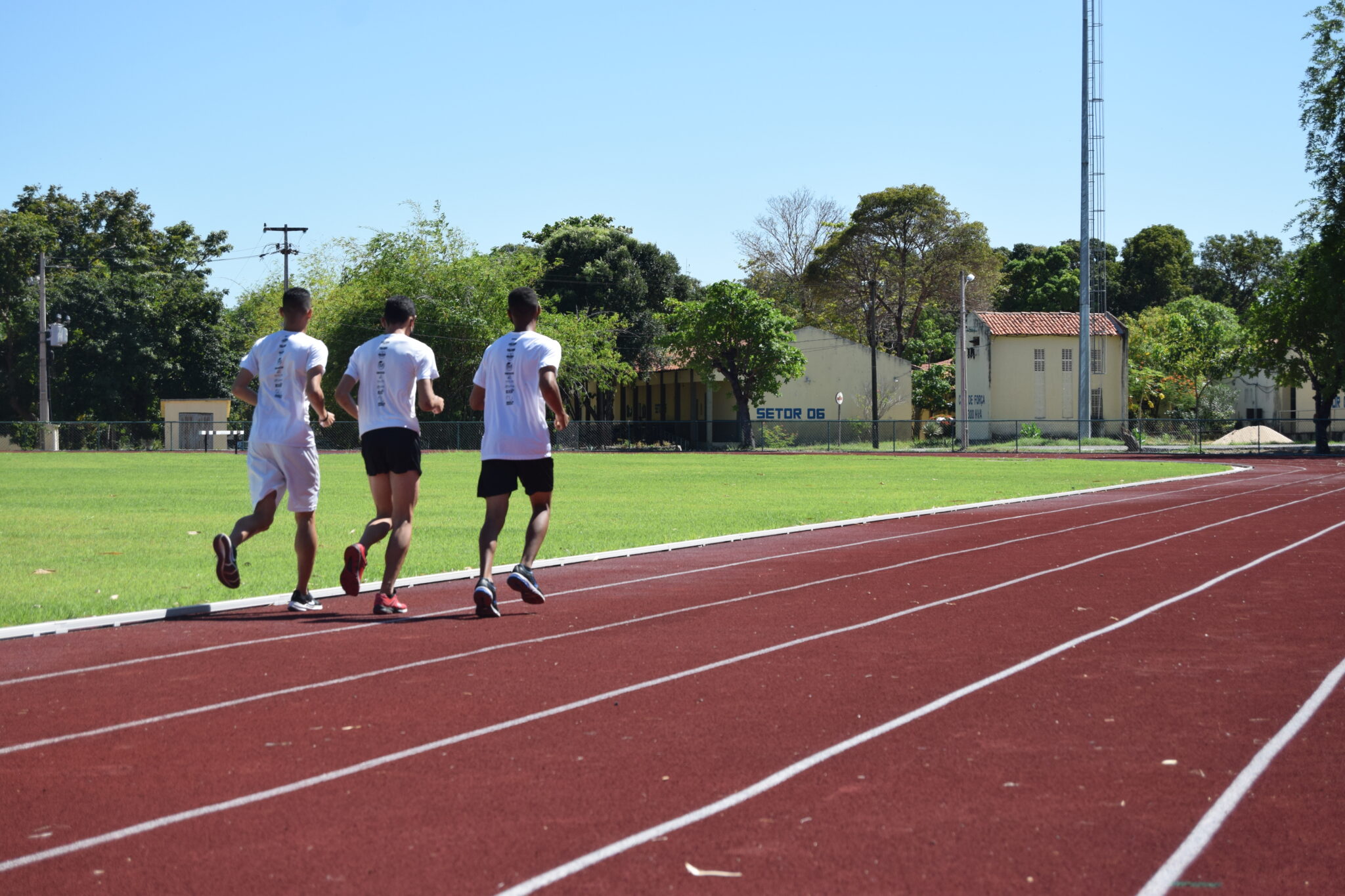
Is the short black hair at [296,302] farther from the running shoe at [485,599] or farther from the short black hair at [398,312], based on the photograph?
the running shoe at [485,599]

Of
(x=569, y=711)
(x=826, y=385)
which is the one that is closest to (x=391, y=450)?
(x=569, y=711)

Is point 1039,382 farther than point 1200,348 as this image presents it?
No

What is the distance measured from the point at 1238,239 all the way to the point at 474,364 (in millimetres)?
76090

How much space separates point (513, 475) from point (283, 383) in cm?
165

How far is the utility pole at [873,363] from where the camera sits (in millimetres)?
63569

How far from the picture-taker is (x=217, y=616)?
27.1ft

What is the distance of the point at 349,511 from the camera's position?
58.6 feet

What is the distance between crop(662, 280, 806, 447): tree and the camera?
66.6 meters

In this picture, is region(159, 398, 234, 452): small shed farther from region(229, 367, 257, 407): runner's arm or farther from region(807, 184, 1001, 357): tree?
region(229, 367, 257, 407): runner's arm

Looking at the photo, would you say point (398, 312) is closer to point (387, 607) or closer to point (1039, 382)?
point (387, 607)

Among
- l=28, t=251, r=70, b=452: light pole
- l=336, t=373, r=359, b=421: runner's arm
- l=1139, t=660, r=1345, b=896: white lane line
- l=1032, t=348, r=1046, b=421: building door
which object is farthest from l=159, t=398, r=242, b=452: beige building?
l=1139, t=660, r=1345, b=896: white lane line

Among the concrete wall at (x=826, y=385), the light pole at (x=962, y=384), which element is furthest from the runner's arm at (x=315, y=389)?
the concrete wall at (x=826, y=385)

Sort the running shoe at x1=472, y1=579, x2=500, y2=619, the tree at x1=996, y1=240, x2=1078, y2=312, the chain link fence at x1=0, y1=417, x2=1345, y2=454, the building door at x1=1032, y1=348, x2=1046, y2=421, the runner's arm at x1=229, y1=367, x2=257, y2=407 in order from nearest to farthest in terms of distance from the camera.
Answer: the running shoe at x1=472, y1=579, x2=500, y2=619, the runner's arm at x1=229, y1=367, x2=257, y2=407, the chain link fence at x1=0, y1=417, x2=1345, y2=454, the building door at x1=1032, y1=348, x2=1046, y2=421, the tree at x1=996, y1=240, x2=1078, y2=312

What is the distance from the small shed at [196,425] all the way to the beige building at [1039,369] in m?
40.8
